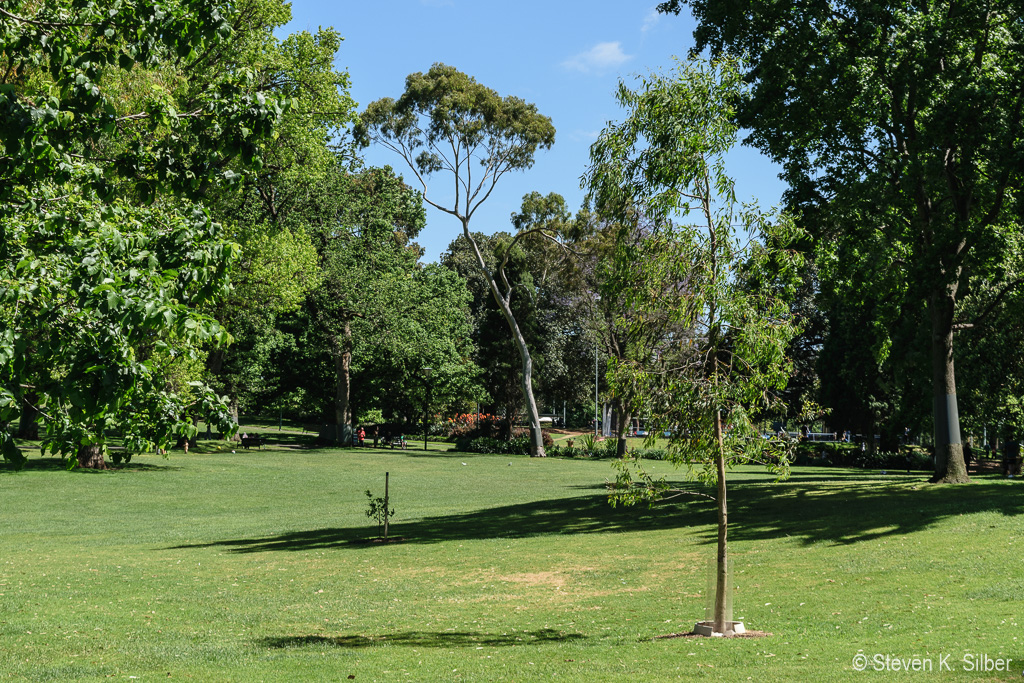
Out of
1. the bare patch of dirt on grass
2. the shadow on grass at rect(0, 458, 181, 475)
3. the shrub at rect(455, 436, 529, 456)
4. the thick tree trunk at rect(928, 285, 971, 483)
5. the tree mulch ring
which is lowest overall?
the bare patch of dirt on grass

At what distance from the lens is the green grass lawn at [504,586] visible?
921cm

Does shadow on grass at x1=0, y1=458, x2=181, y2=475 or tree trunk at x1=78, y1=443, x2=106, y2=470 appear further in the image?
tree trunk at x1=78, y1=443, x2=106, y2=470

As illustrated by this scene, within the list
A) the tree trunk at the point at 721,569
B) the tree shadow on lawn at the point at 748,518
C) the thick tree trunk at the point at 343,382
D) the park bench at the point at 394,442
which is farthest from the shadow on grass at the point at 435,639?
the park bench at the point at 394,442

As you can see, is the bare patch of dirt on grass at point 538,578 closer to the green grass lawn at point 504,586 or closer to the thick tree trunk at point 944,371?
the green grass lawn at point 504,586

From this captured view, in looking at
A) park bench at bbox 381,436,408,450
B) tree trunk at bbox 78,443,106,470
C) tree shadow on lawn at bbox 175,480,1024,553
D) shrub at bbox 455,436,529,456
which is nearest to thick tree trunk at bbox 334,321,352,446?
park bench at bbox 381,436,408,450

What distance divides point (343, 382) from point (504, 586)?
41.9 metres

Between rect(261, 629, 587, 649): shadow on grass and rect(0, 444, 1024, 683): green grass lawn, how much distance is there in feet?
0.19

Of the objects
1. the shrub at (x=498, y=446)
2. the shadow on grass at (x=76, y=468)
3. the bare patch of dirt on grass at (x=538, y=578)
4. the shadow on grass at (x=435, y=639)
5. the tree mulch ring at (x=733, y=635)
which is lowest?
the bare patch of dirt on grass at (x=538, y=578)

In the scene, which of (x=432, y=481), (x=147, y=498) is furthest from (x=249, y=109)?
(x=432, y=481)

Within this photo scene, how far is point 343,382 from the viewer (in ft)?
182

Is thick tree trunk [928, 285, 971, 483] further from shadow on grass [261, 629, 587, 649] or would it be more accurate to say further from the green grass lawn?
shadow on grass [261, 629, 587, 649]

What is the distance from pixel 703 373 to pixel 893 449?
44.6 metres

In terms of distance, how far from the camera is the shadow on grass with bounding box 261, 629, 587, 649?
415 inches

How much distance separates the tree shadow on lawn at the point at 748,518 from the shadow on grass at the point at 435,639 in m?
8.79
